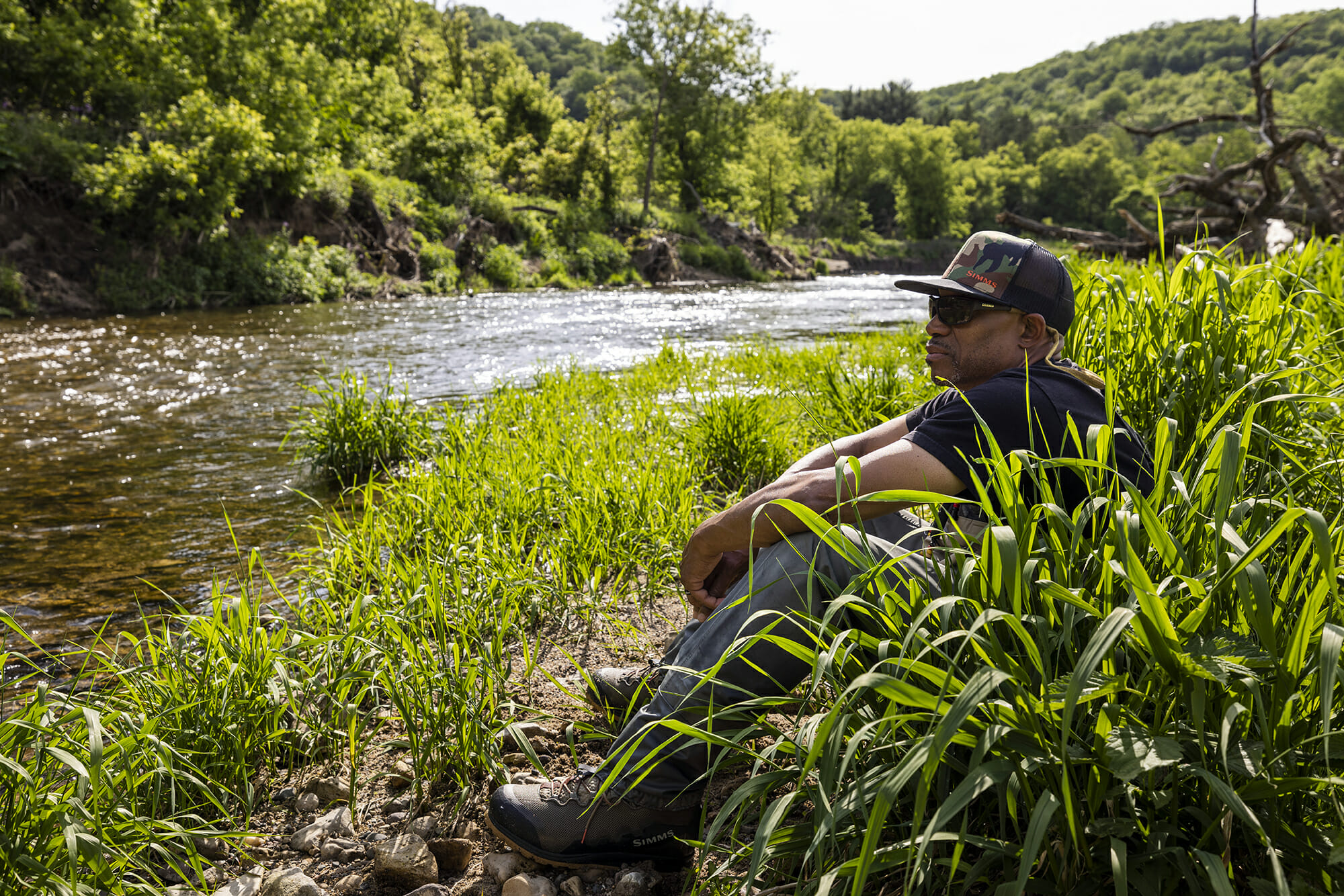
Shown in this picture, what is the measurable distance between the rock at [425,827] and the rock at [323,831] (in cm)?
18

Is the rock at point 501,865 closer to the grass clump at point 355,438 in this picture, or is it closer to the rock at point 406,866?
the rock at point 406,866

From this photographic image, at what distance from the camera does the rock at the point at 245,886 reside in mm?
1730

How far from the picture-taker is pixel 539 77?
34.3m

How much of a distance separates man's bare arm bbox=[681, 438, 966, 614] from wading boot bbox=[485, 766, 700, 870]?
2.06ft

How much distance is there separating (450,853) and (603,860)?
384mm

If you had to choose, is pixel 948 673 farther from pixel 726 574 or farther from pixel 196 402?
pixel 196 402

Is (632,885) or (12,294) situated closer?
(632,885)

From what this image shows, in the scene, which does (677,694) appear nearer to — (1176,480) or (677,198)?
(1176,480)

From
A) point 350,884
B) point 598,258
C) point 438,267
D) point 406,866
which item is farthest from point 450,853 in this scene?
point 598,258

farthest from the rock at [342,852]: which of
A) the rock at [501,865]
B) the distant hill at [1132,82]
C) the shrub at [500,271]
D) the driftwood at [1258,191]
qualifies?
the distant hill at [1132,82]

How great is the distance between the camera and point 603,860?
5.94 ft

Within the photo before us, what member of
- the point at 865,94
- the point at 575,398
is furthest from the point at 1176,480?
the point at 865,94

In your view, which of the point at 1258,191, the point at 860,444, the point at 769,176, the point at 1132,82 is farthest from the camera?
the point at 1132,82

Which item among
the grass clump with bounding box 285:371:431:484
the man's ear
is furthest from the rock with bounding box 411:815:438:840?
the grass clump with bounding box 285:371:431:484
